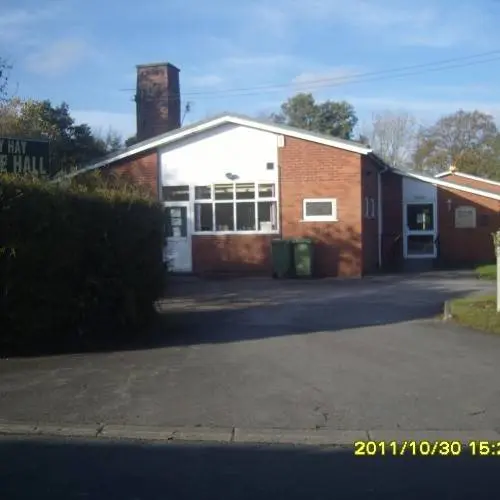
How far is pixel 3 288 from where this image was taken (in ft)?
32.8

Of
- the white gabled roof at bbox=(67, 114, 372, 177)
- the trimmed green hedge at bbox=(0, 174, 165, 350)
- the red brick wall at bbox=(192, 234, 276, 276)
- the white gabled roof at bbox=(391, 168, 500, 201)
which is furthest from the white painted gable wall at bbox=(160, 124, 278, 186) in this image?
the trimmed green hedge at bbox=(0, 174, 165, 350)

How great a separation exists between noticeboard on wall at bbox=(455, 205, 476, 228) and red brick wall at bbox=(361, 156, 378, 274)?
3.23m

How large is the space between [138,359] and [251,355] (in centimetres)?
148

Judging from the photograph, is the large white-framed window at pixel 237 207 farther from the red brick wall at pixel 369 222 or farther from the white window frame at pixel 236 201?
the red brick wall at pixel 369 222

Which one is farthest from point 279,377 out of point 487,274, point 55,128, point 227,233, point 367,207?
point 55,128

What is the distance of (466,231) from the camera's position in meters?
27.3

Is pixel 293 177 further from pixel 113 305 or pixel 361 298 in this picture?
pixel 113 305

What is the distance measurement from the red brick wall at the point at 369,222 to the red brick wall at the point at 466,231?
282 cm

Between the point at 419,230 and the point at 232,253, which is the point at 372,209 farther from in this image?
the point at 232,253

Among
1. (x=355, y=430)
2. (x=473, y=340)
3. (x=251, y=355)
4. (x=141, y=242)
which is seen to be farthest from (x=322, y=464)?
(x=141, y=242)

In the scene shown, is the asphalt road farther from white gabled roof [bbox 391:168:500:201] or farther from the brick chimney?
the brick chimney

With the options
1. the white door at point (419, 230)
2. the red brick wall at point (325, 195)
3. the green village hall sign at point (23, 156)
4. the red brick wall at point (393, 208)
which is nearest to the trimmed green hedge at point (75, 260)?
the green village hall sign at point (23, 156)

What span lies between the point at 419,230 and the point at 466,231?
1.65 metres
